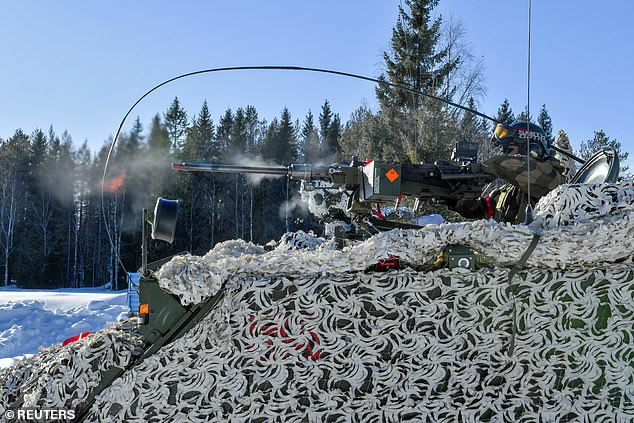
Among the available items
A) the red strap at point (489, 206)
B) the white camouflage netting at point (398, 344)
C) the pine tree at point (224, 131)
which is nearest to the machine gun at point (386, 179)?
the red strap at point (489, 206)

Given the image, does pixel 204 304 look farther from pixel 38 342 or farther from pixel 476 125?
pixel 476 125

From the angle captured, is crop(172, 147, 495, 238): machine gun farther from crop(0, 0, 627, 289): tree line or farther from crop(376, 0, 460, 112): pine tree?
crop(376, 0, 460, 112): pine tree

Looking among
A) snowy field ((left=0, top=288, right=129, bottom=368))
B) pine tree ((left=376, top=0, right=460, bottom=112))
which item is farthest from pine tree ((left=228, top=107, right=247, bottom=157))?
snowy field ((left=0, top=288, right=129, bottom=368))

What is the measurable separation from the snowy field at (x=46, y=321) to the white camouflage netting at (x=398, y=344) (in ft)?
18.0

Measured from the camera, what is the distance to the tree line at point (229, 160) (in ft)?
71.6

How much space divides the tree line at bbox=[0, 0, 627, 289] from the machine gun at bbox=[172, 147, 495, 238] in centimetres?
1041

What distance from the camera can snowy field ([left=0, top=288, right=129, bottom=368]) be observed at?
27.6 feet

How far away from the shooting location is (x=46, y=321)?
32.7 feet

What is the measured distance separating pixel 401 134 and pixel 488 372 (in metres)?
21.7

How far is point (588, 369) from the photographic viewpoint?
86.6 inches

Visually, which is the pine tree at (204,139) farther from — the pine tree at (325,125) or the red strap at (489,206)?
the red strap at (489,206)

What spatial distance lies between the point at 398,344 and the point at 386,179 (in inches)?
71.4

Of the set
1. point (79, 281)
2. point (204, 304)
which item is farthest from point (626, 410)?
point (79, 281)

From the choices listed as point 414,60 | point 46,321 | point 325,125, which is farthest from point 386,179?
point 325,125
